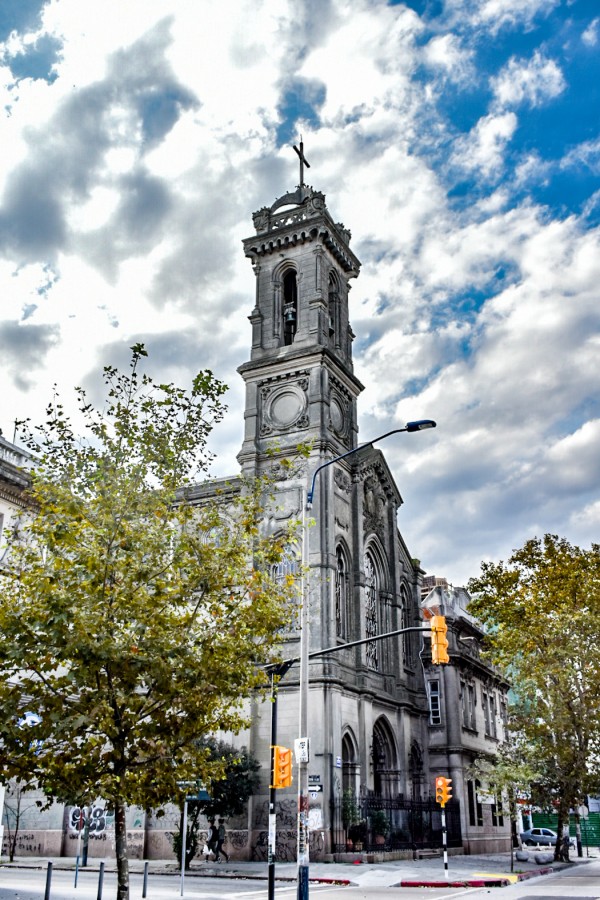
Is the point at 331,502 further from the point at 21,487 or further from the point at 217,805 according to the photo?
the point at 21,487

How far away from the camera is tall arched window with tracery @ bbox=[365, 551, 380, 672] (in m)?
43.9

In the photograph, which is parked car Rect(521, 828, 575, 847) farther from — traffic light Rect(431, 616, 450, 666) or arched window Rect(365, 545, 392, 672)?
traffic light Rect(431, 616, 450, 666)

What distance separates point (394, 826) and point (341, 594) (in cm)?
1116

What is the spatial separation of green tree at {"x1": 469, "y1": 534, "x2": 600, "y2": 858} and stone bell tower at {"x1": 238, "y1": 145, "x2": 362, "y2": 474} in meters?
11.6

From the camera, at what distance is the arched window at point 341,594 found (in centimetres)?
4094

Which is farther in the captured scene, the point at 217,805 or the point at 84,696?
the point at 217,805

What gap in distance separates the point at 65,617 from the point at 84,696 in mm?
1651

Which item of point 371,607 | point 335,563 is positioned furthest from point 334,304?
point 371,607

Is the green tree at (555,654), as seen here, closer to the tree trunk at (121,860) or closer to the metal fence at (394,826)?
the metal fence at (394,826)

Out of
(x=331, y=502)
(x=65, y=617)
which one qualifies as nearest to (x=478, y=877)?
(x=331, y=502)

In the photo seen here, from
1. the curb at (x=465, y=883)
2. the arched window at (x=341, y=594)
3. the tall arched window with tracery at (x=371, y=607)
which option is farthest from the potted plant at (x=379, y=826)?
the curb at (x=465, y=883)

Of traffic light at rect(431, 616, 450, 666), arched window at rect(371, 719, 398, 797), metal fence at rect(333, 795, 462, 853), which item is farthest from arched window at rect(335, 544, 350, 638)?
traffic light at rect(431, 616, 450, 666)

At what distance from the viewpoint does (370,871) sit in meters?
30.7

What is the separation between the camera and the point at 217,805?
3425 centimetres
